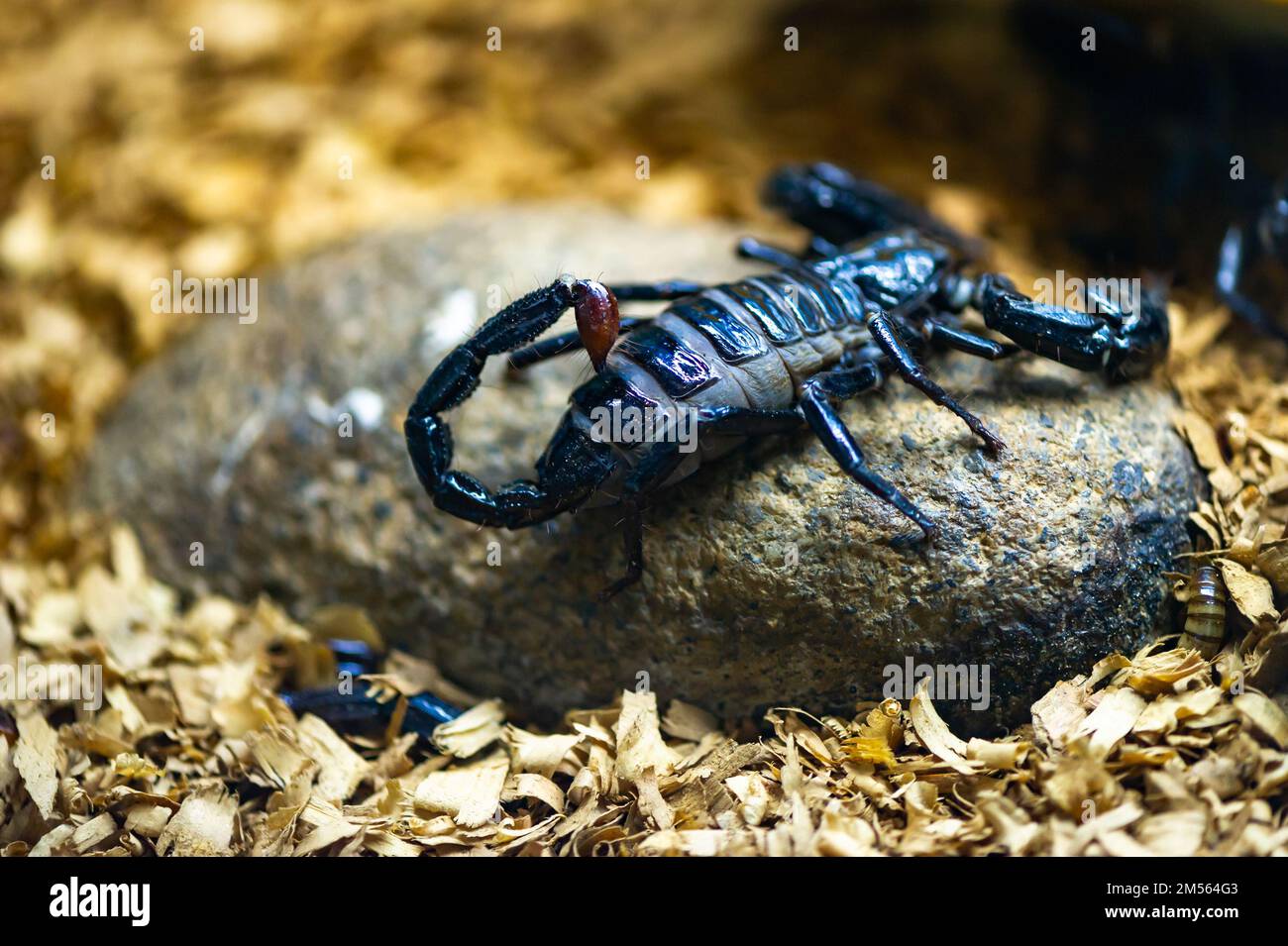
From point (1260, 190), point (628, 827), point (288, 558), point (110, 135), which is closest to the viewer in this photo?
point (628, 827)

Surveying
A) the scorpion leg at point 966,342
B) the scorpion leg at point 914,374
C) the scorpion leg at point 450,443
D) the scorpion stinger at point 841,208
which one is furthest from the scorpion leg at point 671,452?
the scorpion stinger at point 841,208

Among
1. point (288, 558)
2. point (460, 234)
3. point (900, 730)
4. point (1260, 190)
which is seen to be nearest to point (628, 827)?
point (900, 730)

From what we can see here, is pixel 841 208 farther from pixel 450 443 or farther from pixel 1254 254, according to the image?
pixel 450 443

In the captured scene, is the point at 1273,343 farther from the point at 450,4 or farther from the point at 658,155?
the point at 450,4

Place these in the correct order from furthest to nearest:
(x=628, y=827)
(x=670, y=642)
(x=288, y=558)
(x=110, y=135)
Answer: (x=110, y=135), (x=288, y=558), (x=670, y=642), (x=628, y=827)

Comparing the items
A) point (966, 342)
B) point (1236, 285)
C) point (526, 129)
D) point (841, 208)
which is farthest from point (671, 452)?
point (526, 129)

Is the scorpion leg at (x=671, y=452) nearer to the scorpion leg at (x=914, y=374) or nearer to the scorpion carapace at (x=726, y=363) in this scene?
the scorpion carapace at (x=726, y=363)
